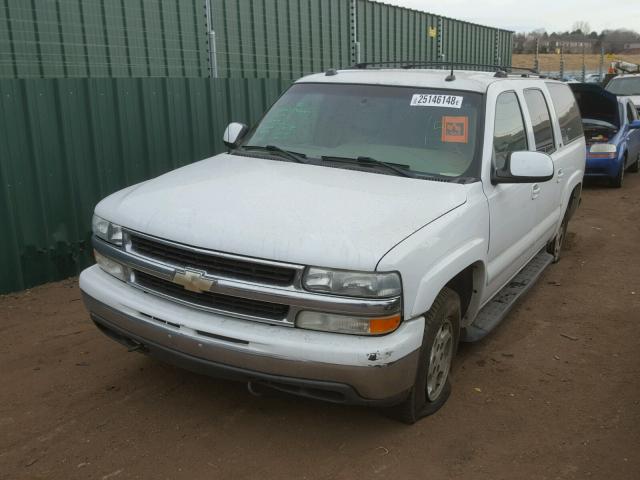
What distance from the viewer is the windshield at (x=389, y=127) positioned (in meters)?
3.91

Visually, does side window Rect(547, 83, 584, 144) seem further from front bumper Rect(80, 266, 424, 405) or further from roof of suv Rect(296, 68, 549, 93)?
front bumper Rect(80, 266, 424, 405)

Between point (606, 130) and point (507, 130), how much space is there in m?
8.34

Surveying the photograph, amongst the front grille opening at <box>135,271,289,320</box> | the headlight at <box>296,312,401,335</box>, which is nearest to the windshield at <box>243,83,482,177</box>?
the headlight at <box>296,312,401,335</box>

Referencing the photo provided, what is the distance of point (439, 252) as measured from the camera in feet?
10.4

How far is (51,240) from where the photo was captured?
5938 millimetres

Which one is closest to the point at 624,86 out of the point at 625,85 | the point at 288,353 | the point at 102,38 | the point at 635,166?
the point at 625,85

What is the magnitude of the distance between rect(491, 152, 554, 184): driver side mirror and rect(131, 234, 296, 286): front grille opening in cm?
169

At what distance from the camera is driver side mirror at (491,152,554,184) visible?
148 inches

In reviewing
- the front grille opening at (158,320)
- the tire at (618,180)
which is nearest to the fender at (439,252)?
the front grille opening at (158,320)

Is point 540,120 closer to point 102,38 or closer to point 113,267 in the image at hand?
point 113,267

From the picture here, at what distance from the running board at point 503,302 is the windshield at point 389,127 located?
1156 millimetres

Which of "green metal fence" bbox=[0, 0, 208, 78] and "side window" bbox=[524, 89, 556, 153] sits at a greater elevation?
"green metal fence" bbox=[0, 0, 208, 78]

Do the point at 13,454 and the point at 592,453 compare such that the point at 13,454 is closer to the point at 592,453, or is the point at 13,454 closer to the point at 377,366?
the point at 377,366

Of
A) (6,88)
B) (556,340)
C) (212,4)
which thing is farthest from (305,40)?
(556,340)
